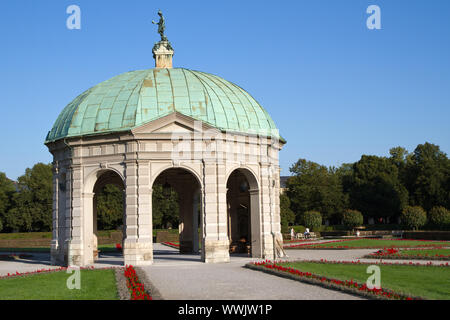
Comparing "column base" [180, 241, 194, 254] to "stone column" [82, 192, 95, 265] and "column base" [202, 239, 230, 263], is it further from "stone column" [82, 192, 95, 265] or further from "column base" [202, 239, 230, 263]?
"column base" [202, 239, 230, 263]

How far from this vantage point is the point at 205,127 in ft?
101

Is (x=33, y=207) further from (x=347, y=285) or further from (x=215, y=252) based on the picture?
(x=347, y=285)

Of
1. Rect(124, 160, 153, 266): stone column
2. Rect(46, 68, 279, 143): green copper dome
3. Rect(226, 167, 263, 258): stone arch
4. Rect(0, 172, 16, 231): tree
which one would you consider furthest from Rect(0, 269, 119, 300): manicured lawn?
Rect(0, 172, 16, 231): tree

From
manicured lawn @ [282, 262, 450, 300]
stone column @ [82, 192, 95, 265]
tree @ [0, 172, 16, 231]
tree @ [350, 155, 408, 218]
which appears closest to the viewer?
manicured lawn @ [282, 262, 450, 300]

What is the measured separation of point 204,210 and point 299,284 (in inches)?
477

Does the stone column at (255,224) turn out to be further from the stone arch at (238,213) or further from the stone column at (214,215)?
the stone column at (214,215)

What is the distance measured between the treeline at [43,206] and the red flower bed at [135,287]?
60169 millimetres

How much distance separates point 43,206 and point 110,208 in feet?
40.0

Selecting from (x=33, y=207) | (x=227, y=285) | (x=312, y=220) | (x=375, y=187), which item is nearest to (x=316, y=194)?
(x=375, y=187)

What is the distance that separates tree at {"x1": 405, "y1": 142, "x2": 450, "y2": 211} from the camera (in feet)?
260

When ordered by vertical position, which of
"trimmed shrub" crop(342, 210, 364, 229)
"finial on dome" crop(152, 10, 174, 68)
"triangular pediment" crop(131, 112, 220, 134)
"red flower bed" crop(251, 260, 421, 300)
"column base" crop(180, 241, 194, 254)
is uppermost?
"finial on dome" crop(152, 10, 174, 68)

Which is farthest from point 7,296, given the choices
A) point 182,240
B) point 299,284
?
point 182,240

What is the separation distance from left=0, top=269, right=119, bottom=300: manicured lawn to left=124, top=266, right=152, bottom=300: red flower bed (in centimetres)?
57

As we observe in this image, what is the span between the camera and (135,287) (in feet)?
61.5
